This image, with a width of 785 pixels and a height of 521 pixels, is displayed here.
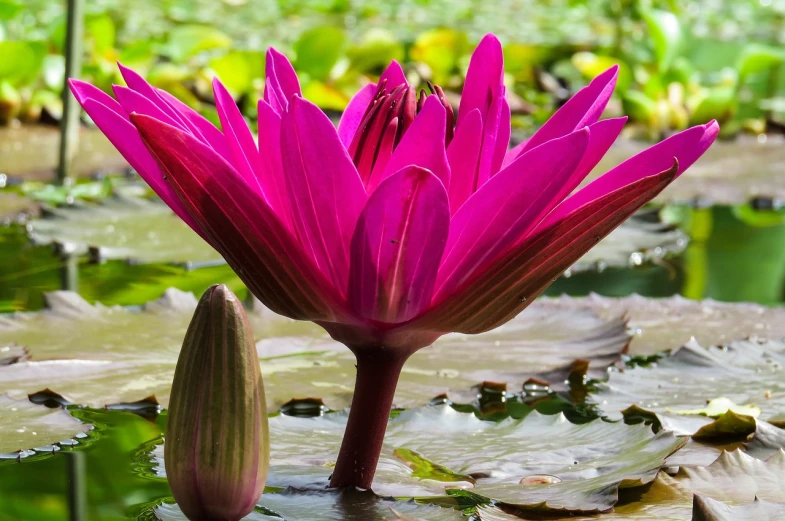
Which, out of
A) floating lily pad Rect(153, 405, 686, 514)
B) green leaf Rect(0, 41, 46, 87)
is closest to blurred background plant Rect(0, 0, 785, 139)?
green leaf Rect(0, 41, 46, 87)

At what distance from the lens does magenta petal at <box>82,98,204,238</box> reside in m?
0.59

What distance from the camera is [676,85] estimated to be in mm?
3688

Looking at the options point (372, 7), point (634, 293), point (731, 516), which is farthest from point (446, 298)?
point (372, 7)

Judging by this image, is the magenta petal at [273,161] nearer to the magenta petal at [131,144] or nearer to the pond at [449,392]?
the magenta petal at [131,144]

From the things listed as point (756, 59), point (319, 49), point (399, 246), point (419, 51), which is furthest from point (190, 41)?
point (399, 246)

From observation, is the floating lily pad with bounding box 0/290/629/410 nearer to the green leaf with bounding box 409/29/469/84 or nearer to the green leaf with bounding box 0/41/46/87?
the green leaf with bounding box 0/41/46/87

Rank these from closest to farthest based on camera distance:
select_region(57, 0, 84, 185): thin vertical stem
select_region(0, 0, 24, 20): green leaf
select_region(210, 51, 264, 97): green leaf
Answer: select_region(57, 0, 84, 185): thin vertical stem
select_region(0, 0, 24, 20): green leaf
select_region(210, 51, 264, 97): green leaf

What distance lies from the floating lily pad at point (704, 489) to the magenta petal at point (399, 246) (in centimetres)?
21

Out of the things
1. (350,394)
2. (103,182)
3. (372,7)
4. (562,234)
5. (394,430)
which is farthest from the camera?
(372,7)

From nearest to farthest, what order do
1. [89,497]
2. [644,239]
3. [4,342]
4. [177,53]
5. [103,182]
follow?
[89,497] → [4,342] → [644,239] → [103,182] → [177,53]

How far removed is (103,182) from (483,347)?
157cm

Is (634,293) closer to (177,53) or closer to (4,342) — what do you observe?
(4,342)

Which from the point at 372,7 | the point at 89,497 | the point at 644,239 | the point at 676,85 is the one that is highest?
the point at 372,7

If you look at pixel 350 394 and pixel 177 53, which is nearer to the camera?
pixel 350 394
